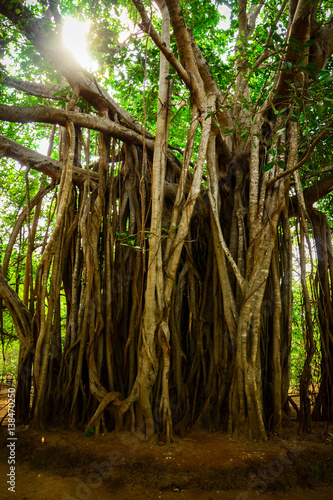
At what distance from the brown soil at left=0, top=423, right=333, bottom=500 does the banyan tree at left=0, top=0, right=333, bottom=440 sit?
21 centimetres

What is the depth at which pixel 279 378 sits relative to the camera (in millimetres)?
2957

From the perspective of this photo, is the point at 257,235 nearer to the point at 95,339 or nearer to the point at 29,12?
the point at 95,339

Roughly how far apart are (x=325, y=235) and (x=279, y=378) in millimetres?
1946

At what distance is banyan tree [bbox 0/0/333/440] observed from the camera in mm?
2809

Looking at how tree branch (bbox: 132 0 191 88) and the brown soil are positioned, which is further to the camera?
tree branch (bbox: 132 0 191 88)

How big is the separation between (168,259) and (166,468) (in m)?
1.61

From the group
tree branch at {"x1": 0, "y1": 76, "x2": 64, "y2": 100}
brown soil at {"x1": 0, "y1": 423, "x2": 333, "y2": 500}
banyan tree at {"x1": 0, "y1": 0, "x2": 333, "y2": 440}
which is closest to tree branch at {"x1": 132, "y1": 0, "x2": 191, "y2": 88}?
banyan tree at {"x1": 0, "y1": 0, "x2": 333, "y2": 440}

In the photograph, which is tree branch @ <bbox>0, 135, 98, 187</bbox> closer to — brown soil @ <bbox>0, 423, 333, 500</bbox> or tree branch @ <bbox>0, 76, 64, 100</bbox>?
tree branch @ <bbox>0, 76, 64, 100</bbox>

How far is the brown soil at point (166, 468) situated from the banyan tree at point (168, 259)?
21 cm

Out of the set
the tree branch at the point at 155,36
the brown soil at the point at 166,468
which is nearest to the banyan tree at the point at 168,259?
the tree branch at the point at 155,36

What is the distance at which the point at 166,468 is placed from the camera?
2230 millimetres

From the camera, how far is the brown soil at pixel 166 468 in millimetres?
2082

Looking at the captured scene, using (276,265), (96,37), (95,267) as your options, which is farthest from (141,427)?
(96,37)

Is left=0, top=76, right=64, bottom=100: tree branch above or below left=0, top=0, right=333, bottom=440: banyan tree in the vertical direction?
above
